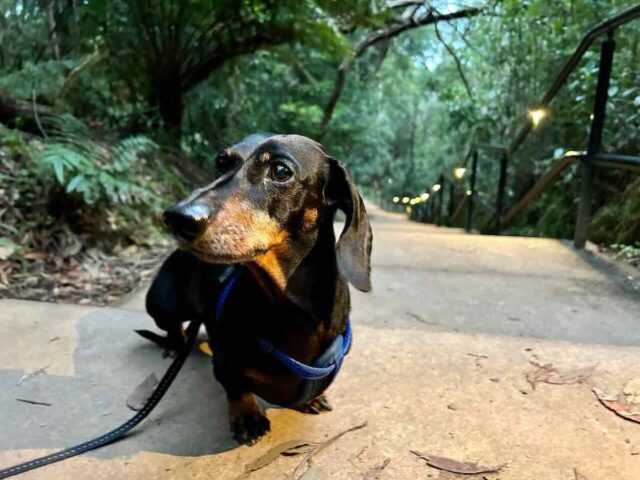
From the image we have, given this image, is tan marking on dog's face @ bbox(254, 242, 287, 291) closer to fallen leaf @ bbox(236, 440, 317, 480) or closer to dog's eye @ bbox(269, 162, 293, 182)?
dog's eye @ bbox(269, 162, 293, 182)

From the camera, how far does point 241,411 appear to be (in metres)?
1.42

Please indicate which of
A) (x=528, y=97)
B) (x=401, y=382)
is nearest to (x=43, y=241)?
(x=401, y=382)

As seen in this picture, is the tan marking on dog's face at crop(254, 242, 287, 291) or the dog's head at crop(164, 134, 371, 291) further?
the tan marking on dog's face at crop(254, 242, 287, 291)

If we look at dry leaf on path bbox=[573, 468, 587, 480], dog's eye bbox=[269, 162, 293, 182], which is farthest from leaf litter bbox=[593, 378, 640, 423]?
dog's eye bbox=[269, 162, 293, 182]

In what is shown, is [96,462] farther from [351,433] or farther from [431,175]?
[431,175]

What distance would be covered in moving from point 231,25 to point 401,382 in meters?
4.22

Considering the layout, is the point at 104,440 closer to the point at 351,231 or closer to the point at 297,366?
the point at 297,366

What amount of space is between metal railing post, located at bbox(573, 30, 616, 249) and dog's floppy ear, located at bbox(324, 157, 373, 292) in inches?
87.4

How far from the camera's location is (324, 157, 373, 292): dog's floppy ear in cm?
133

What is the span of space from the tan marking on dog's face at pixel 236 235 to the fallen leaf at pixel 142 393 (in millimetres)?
606

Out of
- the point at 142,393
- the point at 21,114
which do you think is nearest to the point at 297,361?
the point at 142,393

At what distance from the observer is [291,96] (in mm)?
9391

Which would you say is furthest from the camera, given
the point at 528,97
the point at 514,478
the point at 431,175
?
the point at 431,175

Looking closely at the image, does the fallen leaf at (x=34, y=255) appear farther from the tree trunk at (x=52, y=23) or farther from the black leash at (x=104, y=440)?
the tree trunk at (x=52, y=23)
